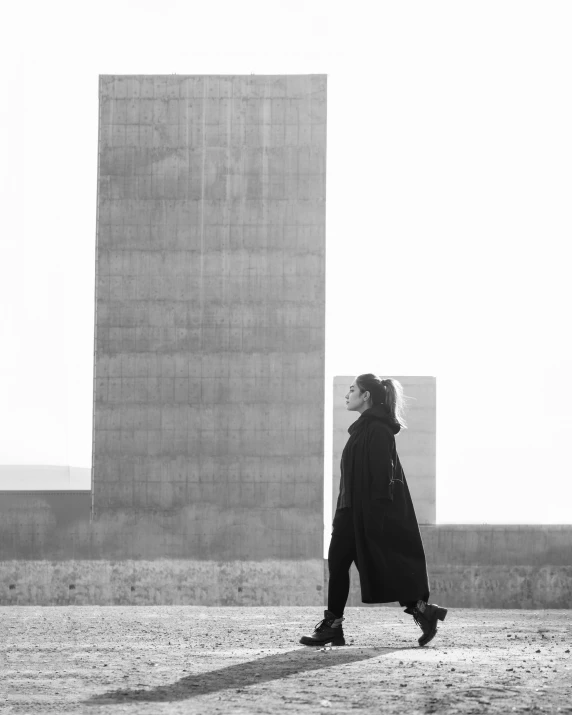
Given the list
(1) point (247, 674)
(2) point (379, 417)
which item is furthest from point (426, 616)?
(1) point (247, 674)

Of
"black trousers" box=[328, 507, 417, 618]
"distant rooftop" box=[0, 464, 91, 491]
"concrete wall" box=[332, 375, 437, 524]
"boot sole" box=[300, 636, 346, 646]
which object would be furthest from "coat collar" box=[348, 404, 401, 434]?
"distant rooftop" box=[0, 464, 91, 491]

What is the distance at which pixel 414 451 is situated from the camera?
22594mm

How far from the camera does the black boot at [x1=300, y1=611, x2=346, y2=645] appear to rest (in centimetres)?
766

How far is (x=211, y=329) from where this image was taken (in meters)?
19.8

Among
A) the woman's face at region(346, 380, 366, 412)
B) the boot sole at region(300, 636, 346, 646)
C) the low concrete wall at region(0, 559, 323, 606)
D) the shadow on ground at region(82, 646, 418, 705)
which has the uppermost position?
the woman's face at region(346, 380, 366, 412)

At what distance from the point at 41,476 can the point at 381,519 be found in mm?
25726

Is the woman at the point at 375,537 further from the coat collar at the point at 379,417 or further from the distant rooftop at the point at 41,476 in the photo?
the distant rooftop at the point at 41,476

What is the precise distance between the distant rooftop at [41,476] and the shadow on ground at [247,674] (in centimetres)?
1801

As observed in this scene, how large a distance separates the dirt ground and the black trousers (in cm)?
31

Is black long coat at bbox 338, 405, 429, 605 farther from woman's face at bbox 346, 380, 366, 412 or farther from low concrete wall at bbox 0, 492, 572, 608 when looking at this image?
low concrete wall at bbox 0, 492, 572, 608

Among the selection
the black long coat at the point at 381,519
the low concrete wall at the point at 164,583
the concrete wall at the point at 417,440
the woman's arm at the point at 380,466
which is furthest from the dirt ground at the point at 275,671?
the concrete wall at the point at 417,440

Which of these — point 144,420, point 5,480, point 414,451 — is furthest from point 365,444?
point 5,480

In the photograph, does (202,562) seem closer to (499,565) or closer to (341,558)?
(499,565)

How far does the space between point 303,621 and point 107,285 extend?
943 centimetres
